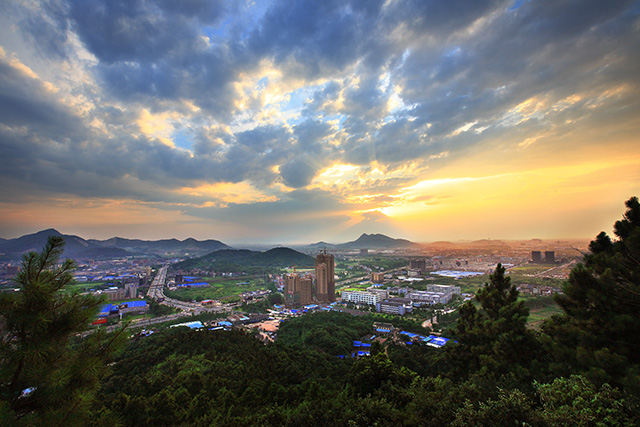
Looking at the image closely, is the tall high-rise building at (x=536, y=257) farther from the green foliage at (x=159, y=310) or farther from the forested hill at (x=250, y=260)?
the forested hill at (x=250, y=260)

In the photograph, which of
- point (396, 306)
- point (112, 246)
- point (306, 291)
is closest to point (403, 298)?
point (396, 306)

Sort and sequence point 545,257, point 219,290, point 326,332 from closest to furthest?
point 326,332 → point 545,257 → point 219,290

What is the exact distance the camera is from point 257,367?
13.4 meters

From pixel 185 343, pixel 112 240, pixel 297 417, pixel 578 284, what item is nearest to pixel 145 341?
pixel 185 343

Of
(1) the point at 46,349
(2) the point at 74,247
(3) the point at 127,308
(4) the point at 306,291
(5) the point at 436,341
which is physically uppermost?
(2) the point at 74,247

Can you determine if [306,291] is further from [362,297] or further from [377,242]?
[377,242]

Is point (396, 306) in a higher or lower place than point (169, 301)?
higher

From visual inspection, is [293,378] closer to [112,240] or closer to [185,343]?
[185,343]

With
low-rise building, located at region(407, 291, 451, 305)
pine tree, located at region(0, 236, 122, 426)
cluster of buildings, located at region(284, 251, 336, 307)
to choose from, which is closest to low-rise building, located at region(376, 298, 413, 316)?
low-rise building, located at region(407, 291, 451, 305)

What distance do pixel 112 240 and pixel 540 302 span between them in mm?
153048

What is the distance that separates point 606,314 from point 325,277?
3643 centimetres

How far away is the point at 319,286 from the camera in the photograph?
42000 mm

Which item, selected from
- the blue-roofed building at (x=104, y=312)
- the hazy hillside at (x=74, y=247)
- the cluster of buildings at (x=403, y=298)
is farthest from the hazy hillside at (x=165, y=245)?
the cluster of buildings at (x=403, y=298)

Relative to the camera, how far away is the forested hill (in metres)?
84.8
